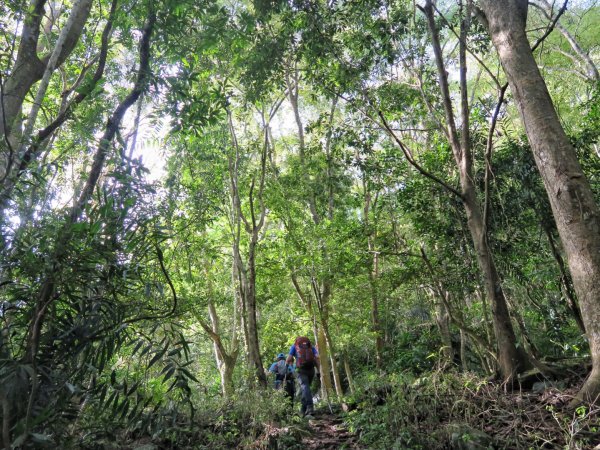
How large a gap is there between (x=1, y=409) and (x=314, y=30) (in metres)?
6.29

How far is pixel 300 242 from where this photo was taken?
1050 centimetres

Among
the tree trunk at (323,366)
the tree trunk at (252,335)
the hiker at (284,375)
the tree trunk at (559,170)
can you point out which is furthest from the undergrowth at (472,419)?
the tree trunk at (323,366)

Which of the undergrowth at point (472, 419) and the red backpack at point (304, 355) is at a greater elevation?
the red backpack at point (304, 355)

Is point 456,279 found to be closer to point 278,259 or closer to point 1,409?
point 278,259

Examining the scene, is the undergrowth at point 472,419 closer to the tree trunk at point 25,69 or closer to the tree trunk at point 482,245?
the tree trunk at point 482,245

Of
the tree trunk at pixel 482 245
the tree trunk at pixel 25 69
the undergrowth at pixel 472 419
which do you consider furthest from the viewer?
the tree trunk at pixel 482 245

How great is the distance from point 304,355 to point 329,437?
2.21m

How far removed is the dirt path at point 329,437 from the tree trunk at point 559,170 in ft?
9.06

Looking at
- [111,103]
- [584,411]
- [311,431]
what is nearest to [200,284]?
[111,103]

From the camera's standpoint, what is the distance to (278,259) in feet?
36.8

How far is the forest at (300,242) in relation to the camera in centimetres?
297

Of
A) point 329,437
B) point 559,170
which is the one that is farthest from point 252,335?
point 559,170

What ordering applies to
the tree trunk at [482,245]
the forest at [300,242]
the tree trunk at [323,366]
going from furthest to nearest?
the tree trunk at [323,366] → the tree trunk at [482,245] → the forest at [300,242]

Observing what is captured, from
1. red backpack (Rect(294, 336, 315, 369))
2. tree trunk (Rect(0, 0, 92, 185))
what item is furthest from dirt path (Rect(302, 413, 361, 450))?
tree trunk (Rect(0, 0, 92, 185))
